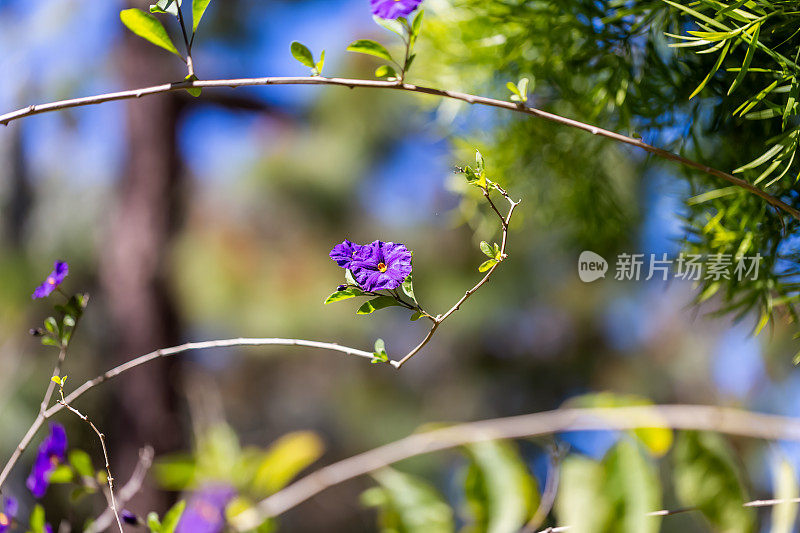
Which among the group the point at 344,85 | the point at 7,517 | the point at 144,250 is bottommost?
the point at 7,517

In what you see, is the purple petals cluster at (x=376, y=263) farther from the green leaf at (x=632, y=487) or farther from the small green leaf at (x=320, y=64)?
the green leaf at (x=632, y=487)

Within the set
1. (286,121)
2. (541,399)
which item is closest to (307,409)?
(541,399)

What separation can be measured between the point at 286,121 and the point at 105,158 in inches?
26.2

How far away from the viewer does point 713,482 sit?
36cm

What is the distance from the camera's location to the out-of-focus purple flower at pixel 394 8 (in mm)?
226

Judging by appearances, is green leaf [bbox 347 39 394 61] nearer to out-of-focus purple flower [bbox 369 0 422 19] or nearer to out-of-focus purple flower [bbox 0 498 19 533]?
out-of-focus purple flower [bbox 369 0 422 19]

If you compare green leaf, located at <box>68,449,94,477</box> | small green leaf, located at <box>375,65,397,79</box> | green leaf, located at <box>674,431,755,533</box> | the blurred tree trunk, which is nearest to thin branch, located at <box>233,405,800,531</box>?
green leaf, located at <box>674,431,755,533</box>

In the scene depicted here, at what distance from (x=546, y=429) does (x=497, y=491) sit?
0.05 m

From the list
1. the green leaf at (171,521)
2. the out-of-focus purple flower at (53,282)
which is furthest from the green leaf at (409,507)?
the out-of-focus purple flower at (53,282)

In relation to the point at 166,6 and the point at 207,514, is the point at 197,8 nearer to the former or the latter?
the point at 166,6

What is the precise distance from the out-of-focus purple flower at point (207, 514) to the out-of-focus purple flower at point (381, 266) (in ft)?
0.95

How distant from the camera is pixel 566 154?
0.47 m

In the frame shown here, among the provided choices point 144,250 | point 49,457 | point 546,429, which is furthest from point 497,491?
point 144,250

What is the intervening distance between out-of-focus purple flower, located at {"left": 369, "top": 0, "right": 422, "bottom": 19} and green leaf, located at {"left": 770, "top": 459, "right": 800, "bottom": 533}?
0.30 meters
